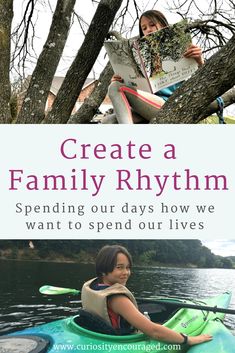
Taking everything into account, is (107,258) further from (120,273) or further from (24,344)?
(24,344)

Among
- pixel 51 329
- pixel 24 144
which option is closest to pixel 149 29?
pixel 24 144

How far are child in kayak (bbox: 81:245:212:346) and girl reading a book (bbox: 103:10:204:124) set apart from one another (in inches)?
35.6

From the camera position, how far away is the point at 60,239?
4.34 feet

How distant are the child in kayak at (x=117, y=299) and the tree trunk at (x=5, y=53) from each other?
2.14 metres

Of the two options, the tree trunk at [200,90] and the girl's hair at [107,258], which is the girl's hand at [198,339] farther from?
the tree trunk at [200,90]

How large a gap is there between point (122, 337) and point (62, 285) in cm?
21

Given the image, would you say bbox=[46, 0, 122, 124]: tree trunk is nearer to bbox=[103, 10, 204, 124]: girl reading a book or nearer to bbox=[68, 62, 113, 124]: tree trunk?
bbox=[68, 62, 113, 124]: tree trunk

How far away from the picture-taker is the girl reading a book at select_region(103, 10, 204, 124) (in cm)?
211

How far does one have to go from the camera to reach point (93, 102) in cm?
394

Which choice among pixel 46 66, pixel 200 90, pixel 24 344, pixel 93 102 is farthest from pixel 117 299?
pixel 93 102

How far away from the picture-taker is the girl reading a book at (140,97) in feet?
6.92

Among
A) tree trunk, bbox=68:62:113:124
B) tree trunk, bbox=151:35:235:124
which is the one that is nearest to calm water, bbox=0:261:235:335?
tree trunk, bbox=151:35:235:124

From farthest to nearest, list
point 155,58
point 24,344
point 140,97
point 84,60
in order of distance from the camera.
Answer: point 84,60 < point 140,97 < point 155,58 < point 24,344

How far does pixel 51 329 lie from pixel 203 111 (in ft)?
3.85
